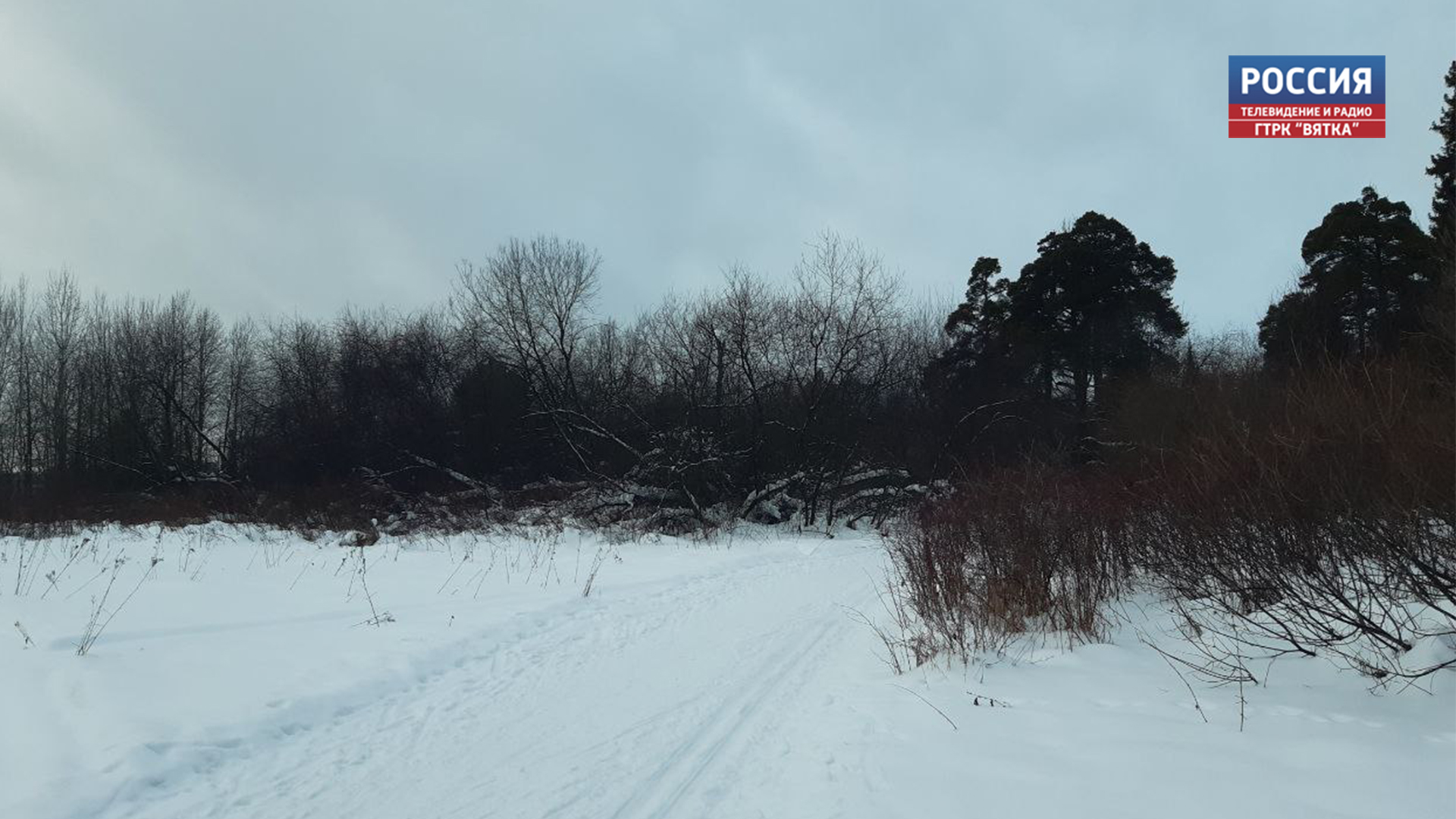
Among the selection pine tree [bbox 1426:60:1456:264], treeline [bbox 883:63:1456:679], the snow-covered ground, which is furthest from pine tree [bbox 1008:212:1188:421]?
the snow-covered ground

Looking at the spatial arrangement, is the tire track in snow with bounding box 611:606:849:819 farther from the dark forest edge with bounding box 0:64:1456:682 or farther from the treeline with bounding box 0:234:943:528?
the treeline with bounding box 0:234:943:528

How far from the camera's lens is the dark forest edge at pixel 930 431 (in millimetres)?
4742

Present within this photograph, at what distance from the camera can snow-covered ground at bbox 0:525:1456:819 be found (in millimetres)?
3369

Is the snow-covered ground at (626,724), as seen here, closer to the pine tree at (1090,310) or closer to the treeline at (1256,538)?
the treeline at (1256,538)

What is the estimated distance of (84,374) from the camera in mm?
39906

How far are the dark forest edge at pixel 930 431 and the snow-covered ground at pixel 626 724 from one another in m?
0.75

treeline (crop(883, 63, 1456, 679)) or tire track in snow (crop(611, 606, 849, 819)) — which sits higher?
treeline (crop(883, 63, 1456, 679))

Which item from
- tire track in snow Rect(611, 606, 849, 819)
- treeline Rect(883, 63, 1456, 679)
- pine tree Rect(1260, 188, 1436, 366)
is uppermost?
pine tree Rect(1260, 188, 1436, 366)

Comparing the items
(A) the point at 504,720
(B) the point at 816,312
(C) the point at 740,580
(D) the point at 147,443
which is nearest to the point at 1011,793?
(A) the point at 504,720

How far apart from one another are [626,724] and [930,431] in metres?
25.4

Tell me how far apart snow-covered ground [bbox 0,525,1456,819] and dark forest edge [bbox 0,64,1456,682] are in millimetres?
748

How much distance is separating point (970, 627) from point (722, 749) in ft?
11.6

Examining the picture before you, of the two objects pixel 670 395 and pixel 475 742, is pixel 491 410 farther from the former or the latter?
pixel 475 742

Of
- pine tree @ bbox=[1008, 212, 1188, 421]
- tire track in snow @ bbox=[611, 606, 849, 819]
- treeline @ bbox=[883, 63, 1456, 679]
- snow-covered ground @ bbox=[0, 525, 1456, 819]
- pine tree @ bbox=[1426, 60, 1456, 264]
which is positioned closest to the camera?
snow-covered ground @ bbox=[0, 525, 1456, 819]
